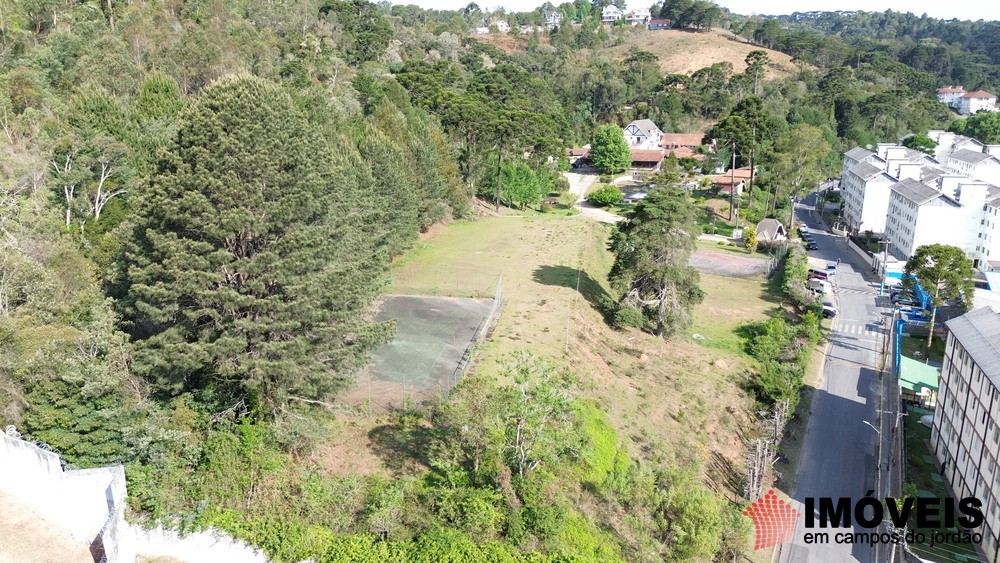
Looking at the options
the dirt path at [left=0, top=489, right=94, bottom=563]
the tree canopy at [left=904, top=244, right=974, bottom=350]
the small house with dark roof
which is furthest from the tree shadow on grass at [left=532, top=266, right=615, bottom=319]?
the dirt path at [left=0, top=489, right=94, bottom=563]

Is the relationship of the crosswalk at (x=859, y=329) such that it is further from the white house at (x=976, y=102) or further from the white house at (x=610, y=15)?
the white house at (x=610, y=15)

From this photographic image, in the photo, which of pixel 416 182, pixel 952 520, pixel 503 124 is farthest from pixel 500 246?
pixel 952 520

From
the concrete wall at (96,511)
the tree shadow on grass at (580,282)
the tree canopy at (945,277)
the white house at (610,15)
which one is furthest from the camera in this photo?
the white house at (610,15)

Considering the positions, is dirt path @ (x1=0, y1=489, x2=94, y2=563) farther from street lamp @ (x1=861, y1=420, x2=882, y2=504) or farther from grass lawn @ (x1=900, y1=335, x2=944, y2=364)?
grass lawn @ (x1=900, y1=335, x2=944, y2=364)

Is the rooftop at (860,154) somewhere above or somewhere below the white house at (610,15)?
below

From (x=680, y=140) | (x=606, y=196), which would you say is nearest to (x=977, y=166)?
(x=680, y=140)

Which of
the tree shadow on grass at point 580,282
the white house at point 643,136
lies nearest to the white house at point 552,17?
the white house at point 643,136
